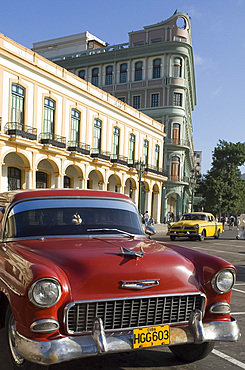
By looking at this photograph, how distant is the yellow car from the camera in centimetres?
2062

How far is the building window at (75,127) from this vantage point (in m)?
33.5

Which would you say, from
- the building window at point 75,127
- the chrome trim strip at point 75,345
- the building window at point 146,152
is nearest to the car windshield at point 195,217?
the building window at point 75,127

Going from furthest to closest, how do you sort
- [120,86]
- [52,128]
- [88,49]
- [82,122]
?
[88,49], [120,86], [82,122], [52,128]

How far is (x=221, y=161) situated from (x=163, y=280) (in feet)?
233

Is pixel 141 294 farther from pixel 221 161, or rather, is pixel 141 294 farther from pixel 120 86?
pixel 221 161

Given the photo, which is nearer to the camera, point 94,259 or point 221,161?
point 94,259

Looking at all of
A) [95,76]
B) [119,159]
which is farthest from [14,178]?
[95,76]

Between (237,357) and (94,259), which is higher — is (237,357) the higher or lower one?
the lower one

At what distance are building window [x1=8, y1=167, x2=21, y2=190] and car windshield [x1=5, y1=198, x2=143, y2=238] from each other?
79.9 feet

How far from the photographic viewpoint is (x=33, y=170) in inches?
1112

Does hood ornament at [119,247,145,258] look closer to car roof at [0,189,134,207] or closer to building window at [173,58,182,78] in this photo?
car roof at [0,189,134,207]

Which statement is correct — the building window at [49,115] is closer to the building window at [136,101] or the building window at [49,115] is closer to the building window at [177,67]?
the building window at [136,101]

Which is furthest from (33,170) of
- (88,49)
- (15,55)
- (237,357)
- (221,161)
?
(221,161)

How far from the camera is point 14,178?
93.0 feet
